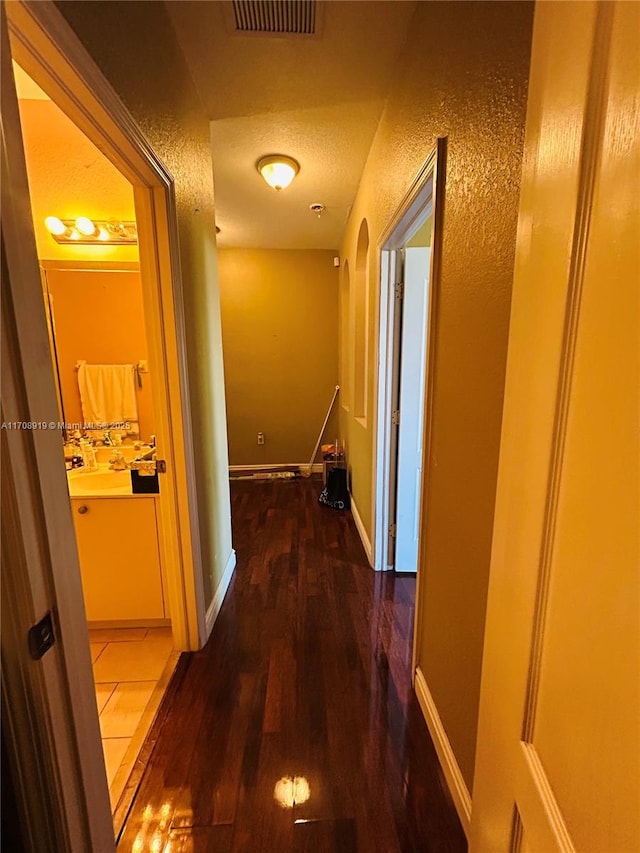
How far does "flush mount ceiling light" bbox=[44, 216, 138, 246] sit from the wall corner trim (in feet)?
6.77

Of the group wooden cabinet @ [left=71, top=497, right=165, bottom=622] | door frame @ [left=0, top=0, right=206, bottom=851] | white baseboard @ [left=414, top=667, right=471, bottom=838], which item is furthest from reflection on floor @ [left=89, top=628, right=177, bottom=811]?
white baseboard @ [left=414, top=667, right=471, bottom=838]

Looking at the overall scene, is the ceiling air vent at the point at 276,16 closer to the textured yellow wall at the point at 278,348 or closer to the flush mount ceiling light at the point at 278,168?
the flush mount ceiling light at the point at 278,168

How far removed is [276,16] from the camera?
53.9 inches

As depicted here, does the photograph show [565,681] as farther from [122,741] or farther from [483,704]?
[122,741]

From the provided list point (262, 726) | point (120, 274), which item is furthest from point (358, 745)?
point (120, 274)

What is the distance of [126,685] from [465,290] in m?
2.15

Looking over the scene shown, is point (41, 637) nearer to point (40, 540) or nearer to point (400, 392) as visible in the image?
point (40, 540)

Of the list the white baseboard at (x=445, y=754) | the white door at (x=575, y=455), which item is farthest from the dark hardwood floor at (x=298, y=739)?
the white door at (x=575, y=455)

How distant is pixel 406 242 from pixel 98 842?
260 cm

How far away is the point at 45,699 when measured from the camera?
70cm

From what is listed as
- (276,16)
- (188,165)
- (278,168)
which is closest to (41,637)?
(188,165)

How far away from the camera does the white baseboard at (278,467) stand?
15.6 ft

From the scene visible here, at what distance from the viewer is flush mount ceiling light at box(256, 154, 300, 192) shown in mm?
2395

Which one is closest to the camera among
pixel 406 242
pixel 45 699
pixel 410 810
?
pixel 45 699
